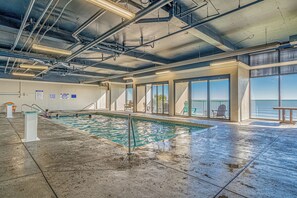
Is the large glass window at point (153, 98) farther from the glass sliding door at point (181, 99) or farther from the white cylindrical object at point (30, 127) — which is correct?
the white cylindrical object at point (30, 127)

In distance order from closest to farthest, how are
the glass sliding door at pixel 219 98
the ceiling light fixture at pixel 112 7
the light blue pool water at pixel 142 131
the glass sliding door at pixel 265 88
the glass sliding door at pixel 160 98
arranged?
the ceiling light fixture at pixel 112 7 → the light blue pool water at pixel 142 131 → the glass sliding door at pixel 265 88 → the glass sliding door at pixel 219 98 → the glass sliding door at pixel 160 98

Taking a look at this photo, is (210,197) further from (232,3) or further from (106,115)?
(106,115)

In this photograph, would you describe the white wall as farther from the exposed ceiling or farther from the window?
the window

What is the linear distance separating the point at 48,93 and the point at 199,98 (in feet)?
41.5

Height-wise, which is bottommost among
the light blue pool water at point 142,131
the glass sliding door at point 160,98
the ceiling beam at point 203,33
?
the light blue pool water at point 142,131

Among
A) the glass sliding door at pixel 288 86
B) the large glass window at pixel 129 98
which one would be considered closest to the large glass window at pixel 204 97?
the glass sliding door at pixel 288 86

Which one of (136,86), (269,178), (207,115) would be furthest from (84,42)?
(136,86)

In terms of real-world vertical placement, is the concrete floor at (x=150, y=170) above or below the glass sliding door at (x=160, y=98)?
below

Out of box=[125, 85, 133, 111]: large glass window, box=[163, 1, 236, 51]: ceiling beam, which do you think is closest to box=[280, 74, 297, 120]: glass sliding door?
box=[163, 1, 236, 51]: ceiling beam

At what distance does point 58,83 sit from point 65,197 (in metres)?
14.4

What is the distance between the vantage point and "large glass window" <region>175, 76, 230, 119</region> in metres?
7.96

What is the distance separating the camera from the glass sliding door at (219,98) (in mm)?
7866

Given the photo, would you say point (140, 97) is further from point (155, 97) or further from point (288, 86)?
point (288, 86)

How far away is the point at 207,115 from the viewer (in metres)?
8.41
